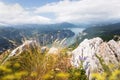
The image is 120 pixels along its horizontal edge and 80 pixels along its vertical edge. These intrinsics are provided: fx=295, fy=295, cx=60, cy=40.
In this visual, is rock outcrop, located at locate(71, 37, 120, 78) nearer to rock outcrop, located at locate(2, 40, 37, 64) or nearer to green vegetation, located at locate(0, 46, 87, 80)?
green vegetation, located at locate(0, 46, 87, 80)

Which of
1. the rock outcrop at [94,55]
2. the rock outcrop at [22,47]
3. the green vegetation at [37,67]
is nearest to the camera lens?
the green vegetation at [37,67]

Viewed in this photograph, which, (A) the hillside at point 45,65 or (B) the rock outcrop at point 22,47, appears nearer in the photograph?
(A) the hillside at point 45,65

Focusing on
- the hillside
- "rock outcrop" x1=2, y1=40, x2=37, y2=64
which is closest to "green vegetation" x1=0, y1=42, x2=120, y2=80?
the hillside

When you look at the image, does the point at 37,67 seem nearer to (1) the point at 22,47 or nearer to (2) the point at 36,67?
(2) the point at 36,67

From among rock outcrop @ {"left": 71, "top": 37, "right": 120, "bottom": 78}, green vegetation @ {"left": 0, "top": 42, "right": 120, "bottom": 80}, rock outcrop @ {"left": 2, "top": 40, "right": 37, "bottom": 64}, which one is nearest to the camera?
green vegetation @ {"left": 0, "top": 42, "right": 120, "bottom": 80}

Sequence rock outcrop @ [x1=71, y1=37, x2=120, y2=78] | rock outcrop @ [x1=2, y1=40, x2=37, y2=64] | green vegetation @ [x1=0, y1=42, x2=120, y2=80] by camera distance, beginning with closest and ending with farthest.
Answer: green vegetation @ [x1=0, y1=42, x2=120, y2=80], rock outcrop @ [x1=71, y1=37, x2=120, y2=78], rock outcrop @ [x1=2, y1=40, x2=37, y2=64]

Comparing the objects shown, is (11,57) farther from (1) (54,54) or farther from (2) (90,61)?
(2) (90,61)

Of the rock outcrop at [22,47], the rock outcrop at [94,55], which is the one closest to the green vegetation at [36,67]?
the rock outcrop at [22,47]

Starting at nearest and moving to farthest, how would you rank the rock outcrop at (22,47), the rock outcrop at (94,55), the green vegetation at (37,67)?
the green vegetation at (37,67) → the rock outcrop at (94,55) → the rock outcrop at (22,47)

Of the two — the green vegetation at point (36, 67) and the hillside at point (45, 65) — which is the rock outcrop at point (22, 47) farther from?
the green vegetation at point (36, 67)
